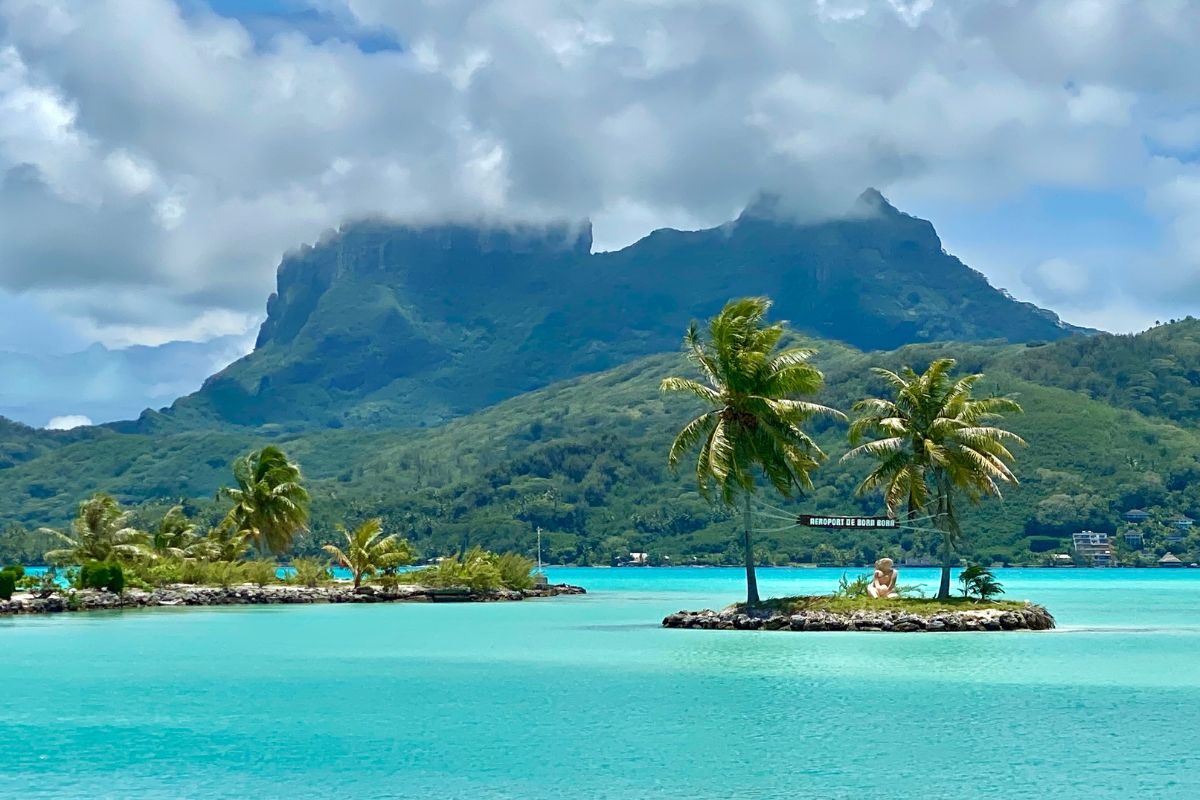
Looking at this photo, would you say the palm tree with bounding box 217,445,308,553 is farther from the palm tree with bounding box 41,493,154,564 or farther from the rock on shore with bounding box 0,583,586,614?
the palm tree with bounding box 41,493,154,564

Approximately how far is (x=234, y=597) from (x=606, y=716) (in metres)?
54.5

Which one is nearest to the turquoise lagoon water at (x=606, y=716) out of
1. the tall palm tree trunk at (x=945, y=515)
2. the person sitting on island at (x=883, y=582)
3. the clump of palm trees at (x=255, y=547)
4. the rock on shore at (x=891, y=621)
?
the rock on shore at (x=891, y=621)

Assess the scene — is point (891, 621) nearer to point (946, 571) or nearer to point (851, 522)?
point (946, 571)

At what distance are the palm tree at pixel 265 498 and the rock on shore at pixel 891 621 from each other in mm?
45822

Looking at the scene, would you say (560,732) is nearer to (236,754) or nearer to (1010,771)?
(236,754)

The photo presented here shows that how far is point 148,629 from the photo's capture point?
55.1 meters

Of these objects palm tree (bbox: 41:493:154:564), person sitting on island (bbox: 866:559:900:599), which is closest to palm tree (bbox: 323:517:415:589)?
palm tree (bbox: 41:493:154:564)

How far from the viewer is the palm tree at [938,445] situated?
47.6m

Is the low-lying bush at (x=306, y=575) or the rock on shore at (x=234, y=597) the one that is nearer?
the rock on shore at (x=234, y=597)

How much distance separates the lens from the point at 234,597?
78.1 meters

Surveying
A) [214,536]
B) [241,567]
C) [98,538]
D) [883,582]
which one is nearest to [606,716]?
[883,582]

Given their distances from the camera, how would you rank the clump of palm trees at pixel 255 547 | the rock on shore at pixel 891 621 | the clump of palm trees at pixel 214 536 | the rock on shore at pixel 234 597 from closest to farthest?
the rock on shore at pixel 891 621
the rock on shore at pixel 234 597
the clump of palm trees at pixel 214 536
the clump of palm trees at pixel 255 547

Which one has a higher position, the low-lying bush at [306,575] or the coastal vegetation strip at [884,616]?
the low-lying bush at [306,575]

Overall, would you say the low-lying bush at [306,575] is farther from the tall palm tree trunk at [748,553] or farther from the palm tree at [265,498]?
the tall palm tree trunk at [748,553]
